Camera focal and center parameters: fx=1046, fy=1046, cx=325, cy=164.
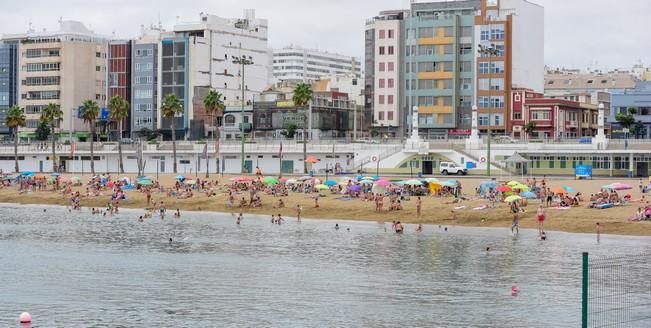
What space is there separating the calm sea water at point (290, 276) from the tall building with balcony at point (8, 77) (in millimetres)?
97954

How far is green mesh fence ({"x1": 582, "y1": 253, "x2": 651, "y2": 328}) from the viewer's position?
A: 30984 millimetres

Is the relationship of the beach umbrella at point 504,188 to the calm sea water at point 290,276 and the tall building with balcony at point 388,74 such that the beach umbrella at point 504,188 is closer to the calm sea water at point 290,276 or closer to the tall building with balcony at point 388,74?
the calm sea water at point 290,276

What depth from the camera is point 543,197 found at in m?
74.0

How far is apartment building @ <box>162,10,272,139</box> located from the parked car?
170 feet

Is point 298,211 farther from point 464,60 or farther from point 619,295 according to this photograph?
point 464,60

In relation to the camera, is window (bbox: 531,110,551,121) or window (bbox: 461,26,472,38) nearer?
window (bbox: 531,110,551,121)

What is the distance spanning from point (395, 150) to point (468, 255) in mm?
56705

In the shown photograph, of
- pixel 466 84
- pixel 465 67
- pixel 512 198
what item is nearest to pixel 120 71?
pixel 465 67

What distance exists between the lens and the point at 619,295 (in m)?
37.8

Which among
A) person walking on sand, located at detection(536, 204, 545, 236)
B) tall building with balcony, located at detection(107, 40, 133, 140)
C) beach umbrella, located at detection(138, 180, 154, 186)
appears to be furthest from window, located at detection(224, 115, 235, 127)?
person walking on sand, located at detection(536, 204, 545, 236)

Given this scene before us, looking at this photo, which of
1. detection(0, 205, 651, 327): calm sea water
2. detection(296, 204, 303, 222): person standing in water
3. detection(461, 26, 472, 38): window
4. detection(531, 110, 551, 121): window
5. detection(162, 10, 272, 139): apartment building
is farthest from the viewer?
detection(162, 10, 272, 139): apartment building

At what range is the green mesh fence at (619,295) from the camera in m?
31.0

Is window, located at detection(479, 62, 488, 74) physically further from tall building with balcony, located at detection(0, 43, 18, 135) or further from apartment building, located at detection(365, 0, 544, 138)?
tall building with balcony, located at detection(0, 43, 18, 135)

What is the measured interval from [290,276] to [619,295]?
1484 centimetres
